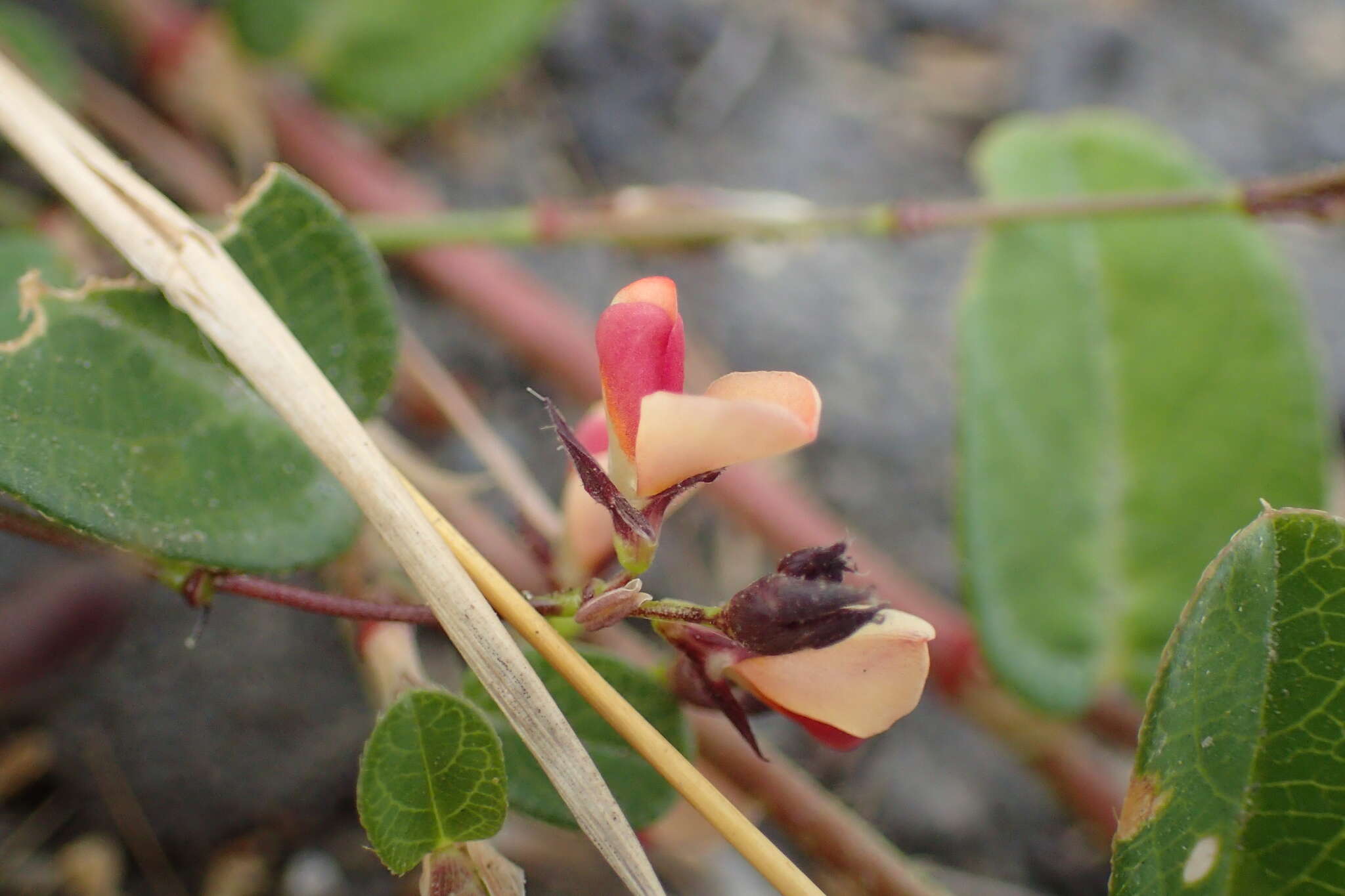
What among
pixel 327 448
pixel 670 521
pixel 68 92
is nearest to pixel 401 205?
pixel 68 92

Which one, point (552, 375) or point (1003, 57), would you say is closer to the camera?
point (552, 375)

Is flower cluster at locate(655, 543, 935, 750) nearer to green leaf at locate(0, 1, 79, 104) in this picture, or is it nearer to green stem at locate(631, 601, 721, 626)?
green stem at locate(631, 601, 721, 626)

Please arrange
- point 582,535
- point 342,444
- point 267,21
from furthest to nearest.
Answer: point 267,21 < point 582,535 < point 342,444

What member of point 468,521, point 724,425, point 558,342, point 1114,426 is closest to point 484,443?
point 468,521

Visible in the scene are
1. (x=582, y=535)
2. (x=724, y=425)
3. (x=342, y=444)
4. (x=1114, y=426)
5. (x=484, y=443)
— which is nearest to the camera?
(x=724, y=425)

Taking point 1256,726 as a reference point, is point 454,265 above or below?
above

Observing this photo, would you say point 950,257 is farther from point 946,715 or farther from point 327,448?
point 327,448

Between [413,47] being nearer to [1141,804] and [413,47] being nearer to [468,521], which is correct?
[468,521]
